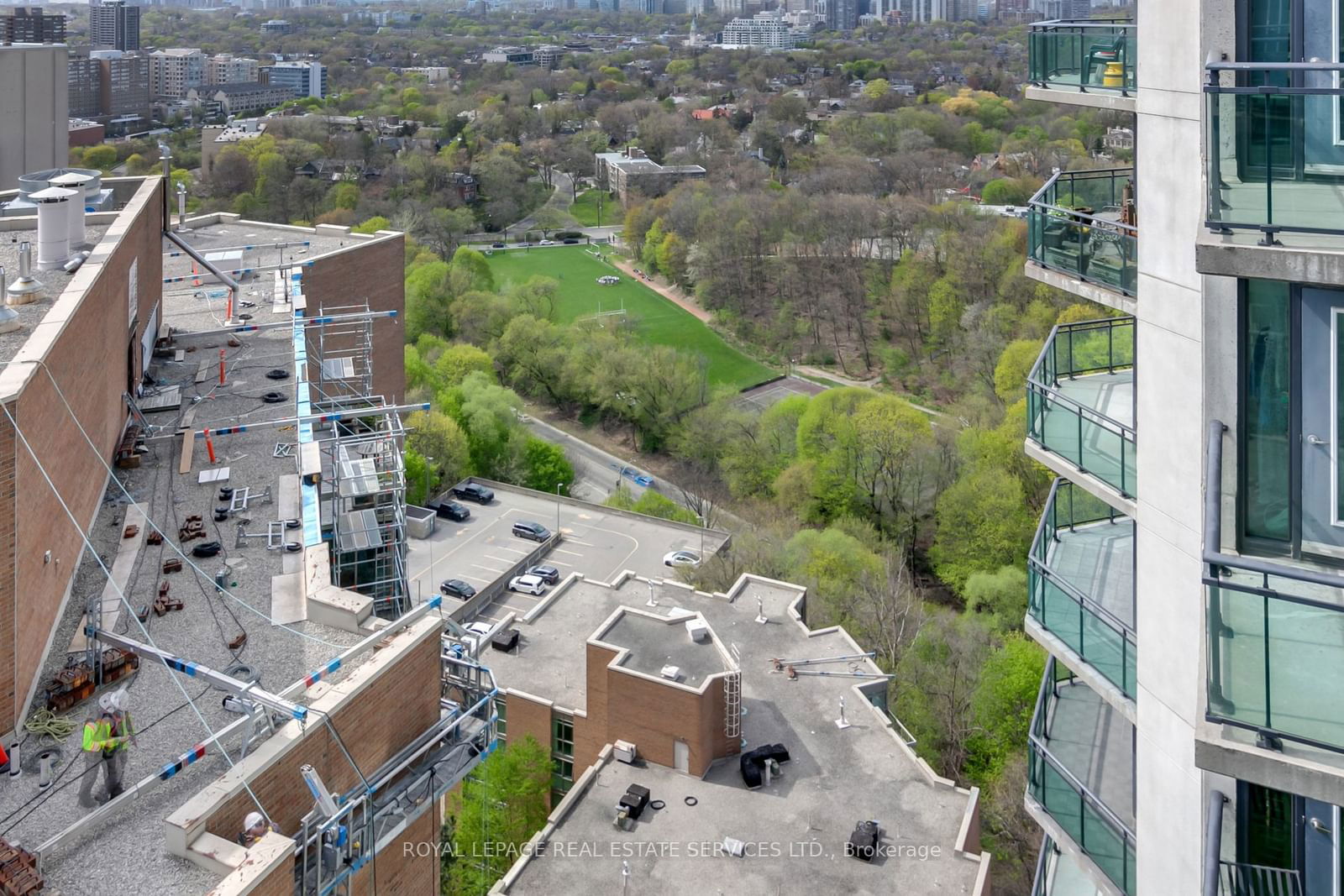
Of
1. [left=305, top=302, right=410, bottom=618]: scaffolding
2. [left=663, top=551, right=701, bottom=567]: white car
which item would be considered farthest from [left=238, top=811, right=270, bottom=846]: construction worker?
[left=663, top=551, right=701, bottom=567]: white car

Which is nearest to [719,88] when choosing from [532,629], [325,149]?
[325,149]

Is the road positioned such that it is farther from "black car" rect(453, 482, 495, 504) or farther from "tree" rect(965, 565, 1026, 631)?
"tree" rect(965, 565, 1026, 631)

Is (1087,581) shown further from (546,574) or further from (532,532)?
(532,532)

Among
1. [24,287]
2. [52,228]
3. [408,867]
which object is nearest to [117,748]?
[408,867]

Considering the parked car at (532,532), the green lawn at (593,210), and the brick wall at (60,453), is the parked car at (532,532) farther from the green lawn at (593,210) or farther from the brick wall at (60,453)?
the green lawn at (593,210)

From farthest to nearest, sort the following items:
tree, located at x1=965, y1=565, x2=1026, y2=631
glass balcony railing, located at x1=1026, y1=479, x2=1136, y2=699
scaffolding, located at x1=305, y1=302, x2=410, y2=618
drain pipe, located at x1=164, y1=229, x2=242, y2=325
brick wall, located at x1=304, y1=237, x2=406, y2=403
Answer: tree, located at x1=965, y1=565, x2=1026, y2=631 → brick wall, located at x1=304, y1=237, x2=406, y2=403 → drain pipe, located at x1=164, y1=229, x2=242, y2=325 → scaffolding, located at x1=305, y1=302, x2=410, y2=618 → glass balcony railing, located at x1=1026, y1=479, x2=1136, y2=699

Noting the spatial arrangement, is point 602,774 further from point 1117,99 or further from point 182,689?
point 1117,99
